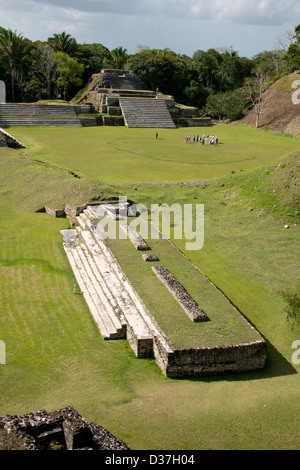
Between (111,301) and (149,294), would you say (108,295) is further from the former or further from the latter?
(149,294)

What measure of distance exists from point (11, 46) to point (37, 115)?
946 cm

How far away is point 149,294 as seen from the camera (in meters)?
10.8

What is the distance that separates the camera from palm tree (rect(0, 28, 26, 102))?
43338mm

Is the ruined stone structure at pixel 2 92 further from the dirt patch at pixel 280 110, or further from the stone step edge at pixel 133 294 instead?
the stone step edge at pixel 133 294

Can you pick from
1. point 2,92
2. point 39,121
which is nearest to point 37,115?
point 39,121

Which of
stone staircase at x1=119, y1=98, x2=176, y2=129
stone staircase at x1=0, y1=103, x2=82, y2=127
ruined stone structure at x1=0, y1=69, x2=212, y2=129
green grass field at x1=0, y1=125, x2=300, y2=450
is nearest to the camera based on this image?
green grass field at x1=0, y1=125, x2=300, y2=450

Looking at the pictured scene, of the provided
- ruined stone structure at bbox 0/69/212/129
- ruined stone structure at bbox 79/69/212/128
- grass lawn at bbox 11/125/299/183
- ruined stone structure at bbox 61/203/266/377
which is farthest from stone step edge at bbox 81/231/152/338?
ruined stone structure at bbox 79/69/212/128

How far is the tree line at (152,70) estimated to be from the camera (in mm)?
46888

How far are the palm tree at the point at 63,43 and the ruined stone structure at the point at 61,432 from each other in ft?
164

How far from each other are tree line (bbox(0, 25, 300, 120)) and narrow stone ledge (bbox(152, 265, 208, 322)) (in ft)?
124

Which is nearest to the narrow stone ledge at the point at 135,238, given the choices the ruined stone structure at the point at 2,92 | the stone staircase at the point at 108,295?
the stone staircase at the point at 108,295

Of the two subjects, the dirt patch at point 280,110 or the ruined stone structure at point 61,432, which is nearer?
the ruined stone structure at point 61,432

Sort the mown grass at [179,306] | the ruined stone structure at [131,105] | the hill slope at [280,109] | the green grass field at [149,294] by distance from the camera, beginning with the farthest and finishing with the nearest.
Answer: the ruined stone structure at [131,105] < the hill slope at [280,109] < the mown grass at [179,306] < the green grass field at [149,294]

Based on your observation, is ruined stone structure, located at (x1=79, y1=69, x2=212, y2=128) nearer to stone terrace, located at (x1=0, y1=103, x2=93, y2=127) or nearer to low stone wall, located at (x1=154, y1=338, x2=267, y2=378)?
stone terrace, located at (x1=0, y1=103, x2=93, y2=127)
